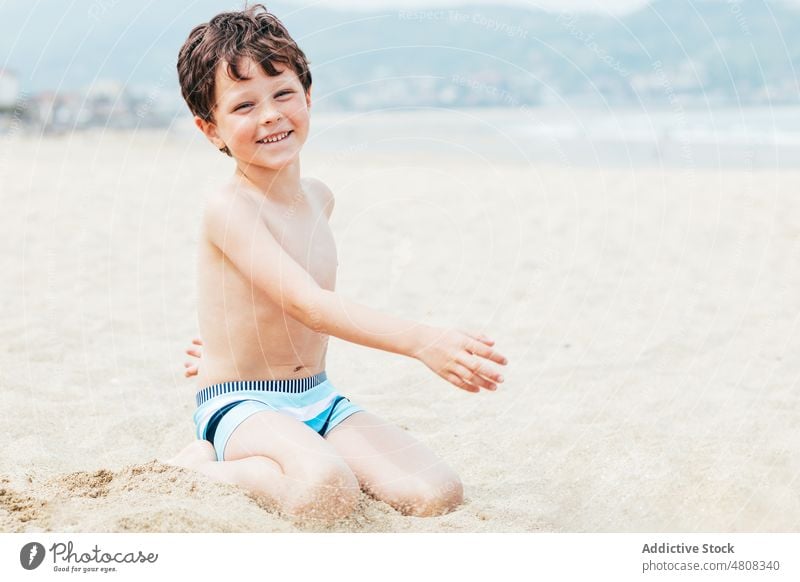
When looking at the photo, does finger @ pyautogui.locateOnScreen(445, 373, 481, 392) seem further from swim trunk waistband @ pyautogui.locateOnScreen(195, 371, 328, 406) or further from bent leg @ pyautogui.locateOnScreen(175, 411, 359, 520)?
swim trunk waistband @ pyautogui.locateOnScreen(195, 371, 328, 406)

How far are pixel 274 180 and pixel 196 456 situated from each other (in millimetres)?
885

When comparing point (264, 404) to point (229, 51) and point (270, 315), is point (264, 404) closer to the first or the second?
point (270, 315)

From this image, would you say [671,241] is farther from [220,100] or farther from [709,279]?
[220,100]

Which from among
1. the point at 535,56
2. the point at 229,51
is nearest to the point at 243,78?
the point at 229,51

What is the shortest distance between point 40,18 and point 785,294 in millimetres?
95788

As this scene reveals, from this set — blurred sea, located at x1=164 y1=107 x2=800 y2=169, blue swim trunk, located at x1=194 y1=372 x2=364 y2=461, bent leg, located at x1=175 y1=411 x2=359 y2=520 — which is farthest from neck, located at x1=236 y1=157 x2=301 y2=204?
blurred sea, located at x1=164 y1=107 x2=800 y2=169

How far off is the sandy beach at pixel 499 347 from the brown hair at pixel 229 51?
1143mm

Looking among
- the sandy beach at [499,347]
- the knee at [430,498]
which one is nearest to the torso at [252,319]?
the sandy beach at [499,347]

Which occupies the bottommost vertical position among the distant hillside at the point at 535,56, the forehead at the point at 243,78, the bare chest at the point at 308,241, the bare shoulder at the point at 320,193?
the bare chest at the point at 308,241

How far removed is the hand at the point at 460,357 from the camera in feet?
7.61

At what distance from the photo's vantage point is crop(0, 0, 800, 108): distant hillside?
36875 millimetres
